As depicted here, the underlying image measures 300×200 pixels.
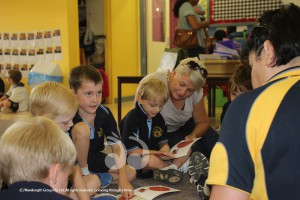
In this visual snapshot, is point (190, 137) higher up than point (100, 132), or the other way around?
point (100, 132)

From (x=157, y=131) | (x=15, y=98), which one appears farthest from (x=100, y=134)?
(x=15, y=98)

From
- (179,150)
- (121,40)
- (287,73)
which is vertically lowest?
(179,150)

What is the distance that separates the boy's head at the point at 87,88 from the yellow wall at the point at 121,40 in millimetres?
4043

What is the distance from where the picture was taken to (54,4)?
5.01 metres

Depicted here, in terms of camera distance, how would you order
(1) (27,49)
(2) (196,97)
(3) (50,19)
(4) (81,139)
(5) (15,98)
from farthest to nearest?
(1) (27,49) < (3) (50,19) < (5) (15,98) < (2) (196,97) < (4) (81,139)

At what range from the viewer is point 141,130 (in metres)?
2.04

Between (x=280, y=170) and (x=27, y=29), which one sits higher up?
(x=27, y=29)

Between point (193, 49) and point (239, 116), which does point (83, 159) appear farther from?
point (193, 49)

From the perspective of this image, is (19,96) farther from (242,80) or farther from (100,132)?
(242,80)

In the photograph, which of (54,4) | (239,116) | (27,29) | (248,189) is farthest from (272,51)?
(27,29)

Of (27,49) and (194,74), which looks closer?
(194,74)

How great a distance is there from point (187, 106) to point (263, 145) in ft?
5.40

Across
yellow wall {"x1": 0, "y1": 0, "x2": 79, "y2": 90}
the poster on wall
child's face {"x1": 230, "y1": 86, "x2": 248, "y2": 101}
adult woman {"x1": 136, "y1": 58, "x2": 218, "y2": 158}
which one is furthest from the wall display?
child's face {"x1": 230, "y1": 86, "x2": 248, "y2": 101}

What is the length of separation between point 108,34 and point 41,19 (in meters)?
1.09
